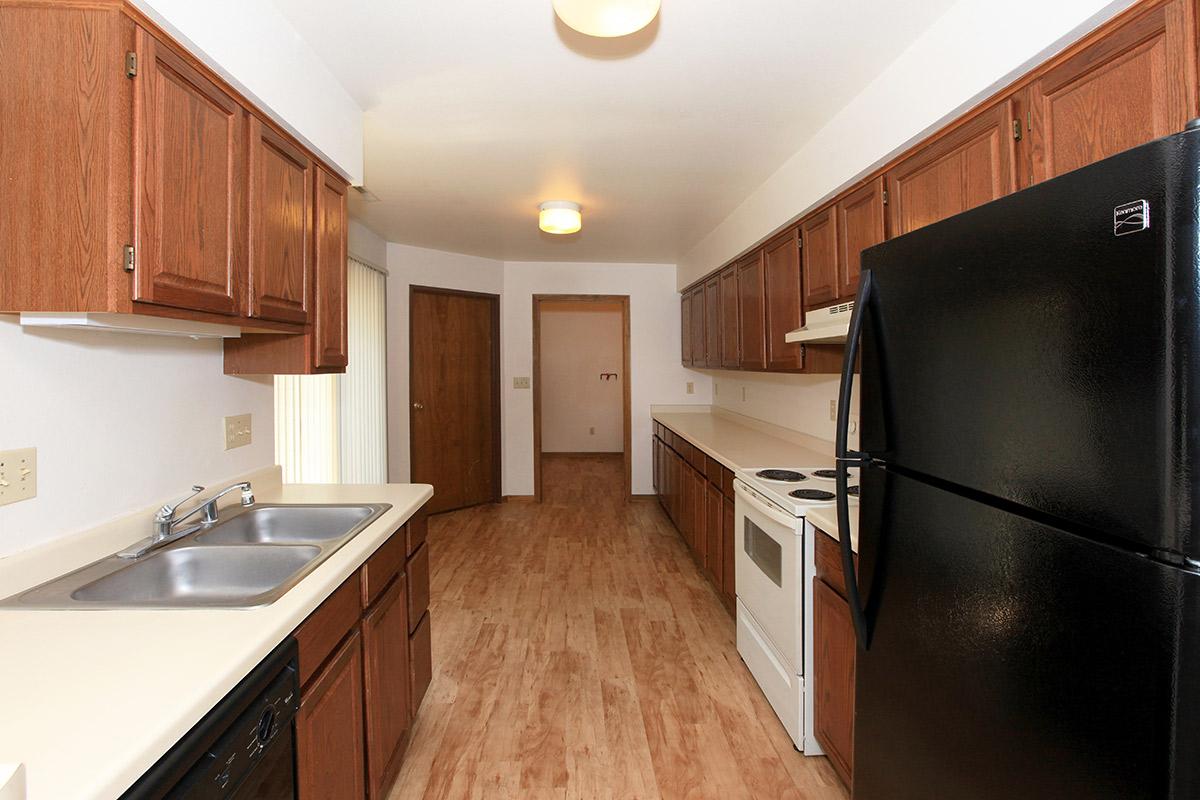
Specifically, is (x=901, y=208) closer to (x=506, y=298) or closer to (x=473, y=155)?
(x=473, y=155)

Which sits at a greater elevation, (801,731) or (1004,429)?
(1004,429)

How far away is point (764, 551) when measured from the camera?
2316 millimetres

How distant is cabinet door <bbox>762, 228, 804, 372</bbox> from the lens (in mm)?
2785

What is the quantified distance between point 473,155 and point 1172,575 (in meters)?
2.87

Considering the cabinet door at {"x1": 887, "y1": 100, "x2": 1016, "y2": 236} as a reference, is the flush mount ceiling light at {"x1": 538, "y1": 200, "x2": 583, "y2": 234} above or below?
above

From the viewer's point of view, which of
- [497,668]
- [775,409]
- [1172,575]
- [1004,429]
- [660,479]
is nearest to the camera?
[1172,575]

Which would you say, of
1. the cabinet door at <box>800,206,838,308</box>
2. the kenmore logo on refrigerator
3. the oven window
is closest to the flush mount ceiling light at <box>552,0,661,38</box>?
the kenmore logo on refrigerator

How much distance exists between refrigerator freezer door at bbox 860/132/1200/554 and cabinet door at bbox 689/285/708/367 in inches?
143

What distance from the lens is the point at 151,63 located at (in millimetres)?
1182

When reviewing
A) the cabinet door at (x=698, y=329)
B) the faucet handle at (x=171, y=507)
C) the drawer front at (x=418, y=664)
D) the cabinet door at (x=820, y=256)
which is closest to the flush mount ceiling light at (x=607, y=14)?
the cabinet door at (x=820, y=256)

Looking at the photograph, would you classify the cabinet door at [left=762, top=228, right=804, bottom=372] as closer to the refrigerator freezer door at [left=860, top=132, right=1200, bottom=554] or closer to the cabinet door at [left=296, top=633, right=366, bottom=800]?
the refrigerator freezer door at [left=860, top=132, right=1200, bottom=554]

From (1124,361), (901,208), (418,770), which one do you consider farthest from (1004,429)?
(418,770)

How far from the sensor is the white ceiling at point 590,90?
170 cm

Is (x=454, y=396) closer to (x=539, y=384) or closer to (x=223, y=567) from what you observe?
(x=539, y=384)
